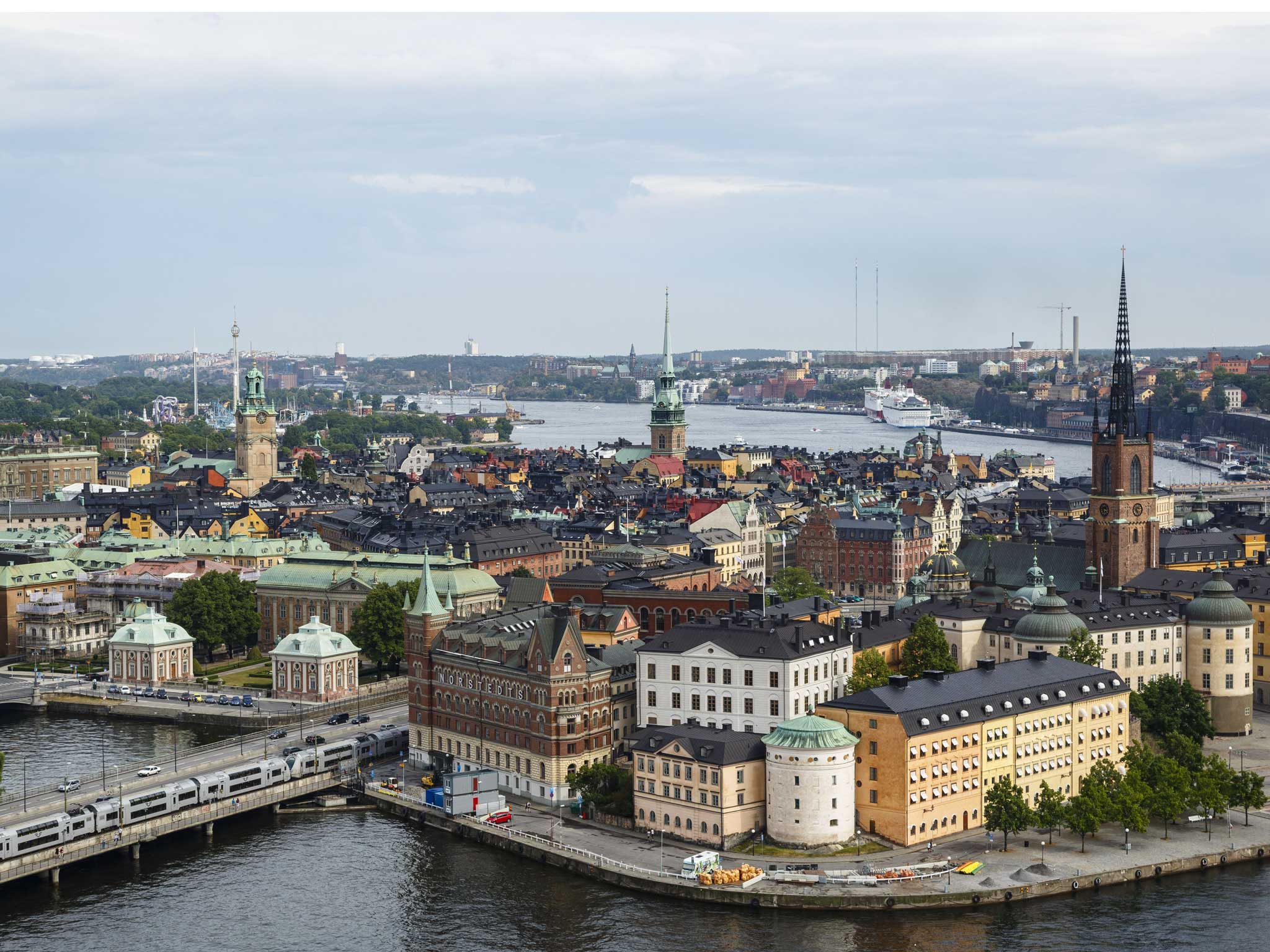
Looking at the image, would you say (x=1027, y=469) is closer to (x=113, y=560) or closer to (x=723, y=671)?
(x=113, y=560)

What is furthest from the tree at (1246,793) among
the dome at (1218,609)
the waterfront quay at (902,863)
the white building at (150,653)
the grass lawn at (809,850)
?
the white building at (150,653)

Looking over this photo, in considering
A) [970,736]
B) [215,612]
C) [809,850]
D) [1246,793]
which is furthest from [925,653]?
[215,612]

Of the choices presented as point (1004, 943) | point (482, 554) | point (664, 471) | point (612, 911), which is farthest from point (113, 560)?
point (664, 471)

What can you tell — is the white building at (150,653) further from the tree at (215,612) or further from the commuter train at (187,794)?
the commuter train at (187,794)

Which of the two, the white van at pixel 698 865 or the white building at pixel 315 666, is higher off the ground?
the white building at pixel 315 666

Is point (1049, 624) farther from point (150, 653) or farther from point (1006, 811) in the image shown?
point (150, 653)

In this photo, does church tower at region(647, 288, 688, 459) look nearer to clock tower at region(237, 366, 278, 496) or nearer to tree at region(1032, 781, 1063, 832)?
clock tower at region(237, 366, 278, 496)
